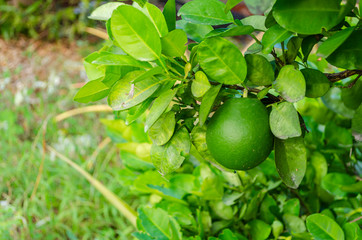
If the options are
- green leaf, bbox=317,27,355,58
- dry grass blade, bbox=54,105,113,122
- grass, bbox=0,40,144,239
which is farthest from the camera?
grass, bbox=0,40,144,239

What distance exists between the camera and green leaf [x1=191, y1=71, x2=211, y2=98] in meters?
0.45

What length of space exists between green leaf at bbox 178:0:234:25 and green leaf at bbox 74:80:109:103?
143mm

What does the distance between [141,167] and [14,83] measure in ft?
8.14

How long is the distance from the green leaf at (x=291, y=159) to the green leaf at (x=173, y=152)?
12cm

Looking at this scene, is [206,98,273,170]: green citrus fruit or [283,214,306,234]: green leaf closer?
[206,98,273,170]: green citrus fruit

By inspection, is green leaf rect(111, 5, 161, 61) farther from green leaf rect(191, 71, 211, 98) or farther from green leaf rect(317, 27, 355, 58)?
green leaf rect(317, 27, 355, 58)

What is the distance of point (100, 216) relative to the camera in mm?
1793

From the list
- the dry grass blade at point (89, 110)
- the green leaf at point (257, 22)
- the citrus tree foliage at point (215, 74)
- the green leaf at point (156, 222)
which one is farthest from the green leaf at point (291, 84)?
the dry grass blade at point (89, 110)

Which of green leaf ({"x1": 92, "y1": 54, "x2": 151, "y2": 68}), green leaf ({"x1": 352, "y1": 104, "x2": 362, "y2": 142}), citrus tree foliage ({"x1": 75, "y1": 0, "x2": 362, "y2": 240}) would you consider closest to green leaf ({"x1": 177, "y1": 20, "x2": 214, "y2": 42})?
citrus tree foliage ({"x1": 75, "y1": 0, "x2": 362, "y2": 240})

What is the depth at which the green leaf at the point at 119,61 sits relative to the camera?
443 mm

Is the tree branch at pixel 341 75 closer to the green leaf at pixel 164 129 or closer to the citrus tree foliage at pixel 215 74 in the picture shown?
the citrus tree foliage at pixel 215 74

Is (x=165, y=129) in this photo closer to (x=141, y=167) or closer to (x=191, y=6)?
(x=191, y=6)

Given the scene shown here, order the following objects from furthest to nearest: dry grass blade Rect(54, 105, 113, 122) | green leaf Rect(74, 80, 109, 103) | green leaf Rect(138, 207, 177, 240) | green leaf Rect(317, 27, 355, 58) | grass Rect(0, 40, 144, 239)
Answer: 1. grass Rect(0, 40, 144, 239)
2. dry grass blade Rect(54, 105, 113, 122)
3. green leaf Rect(138, 207, 177, 240)
4. green leaf Rect(74, 80, 109, 103)
5. green leaf Rect(317, 27, 355, 58)

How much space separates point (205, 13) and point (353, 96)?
31 cm
